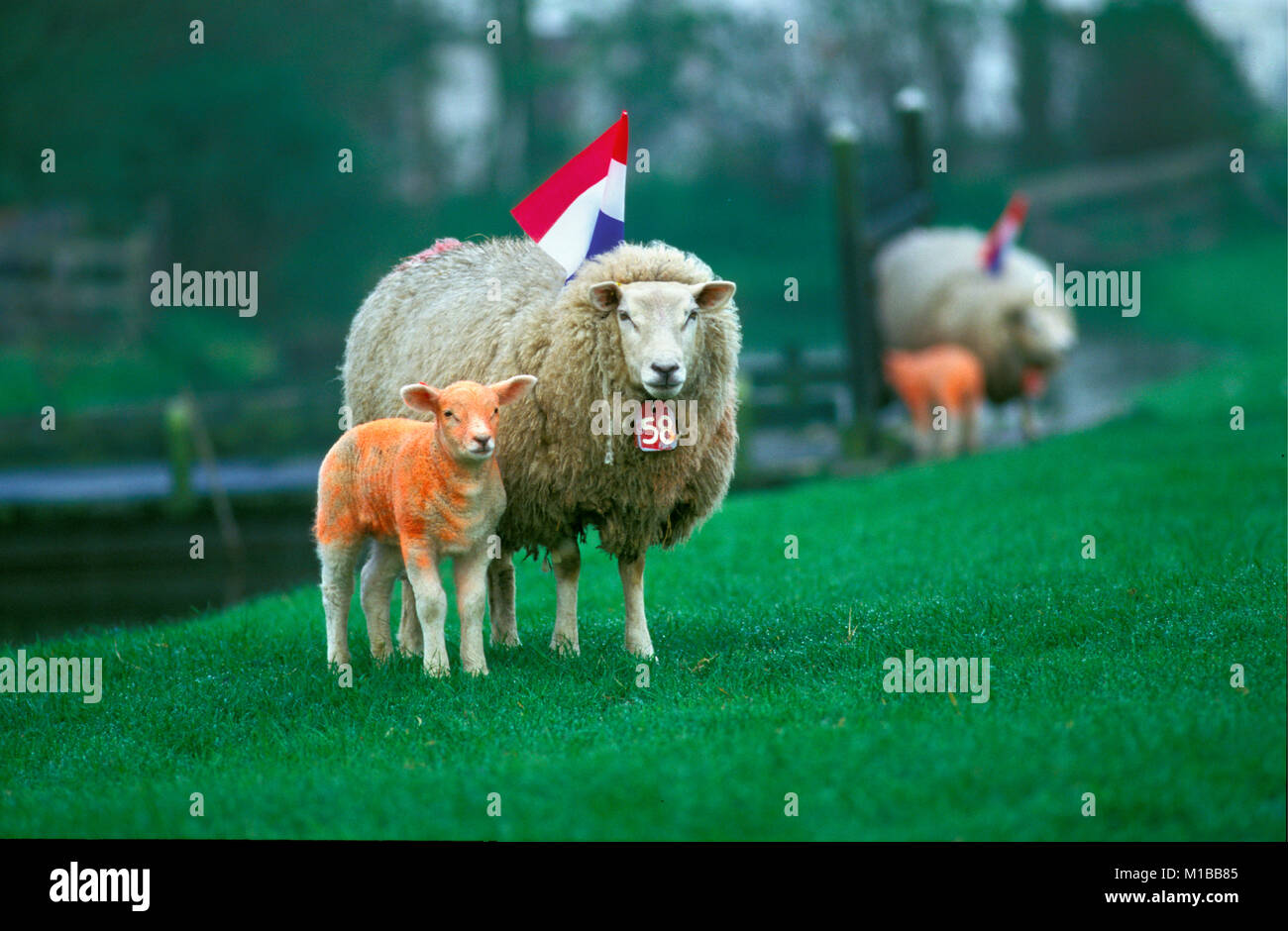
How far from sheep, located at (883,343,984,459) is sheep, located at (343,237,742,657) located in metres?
7.87

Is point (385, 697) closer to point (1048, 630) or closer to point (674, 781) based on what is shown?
point (674, 781)

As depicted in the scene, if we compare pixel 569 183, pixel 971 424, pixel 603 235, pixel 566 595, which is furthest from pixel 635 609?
pixel 971 424

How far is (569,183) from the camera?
273 inches

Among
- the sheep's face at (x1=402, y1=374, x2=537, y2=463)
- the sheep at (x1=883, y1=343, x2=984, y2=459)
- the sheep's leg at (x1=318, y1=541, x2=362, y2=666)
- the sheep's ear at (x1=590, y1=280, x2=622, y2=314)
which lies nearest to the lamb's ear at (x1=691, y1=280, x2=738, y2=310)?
the sheep's ear at (x1=590, y1=280, x2=622, y2=314)

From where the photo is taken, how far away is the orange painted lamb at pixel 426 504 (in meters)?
6.05

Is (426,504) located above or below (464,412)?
below

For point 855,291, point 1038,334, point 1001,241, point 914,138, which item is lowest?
point 1038,334

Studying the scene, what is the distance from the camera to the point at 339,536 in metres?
A: 6.48

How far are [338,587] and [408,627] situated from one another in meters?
0.63

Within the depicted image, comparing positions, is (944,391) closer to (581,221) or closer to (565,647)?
(581,221)

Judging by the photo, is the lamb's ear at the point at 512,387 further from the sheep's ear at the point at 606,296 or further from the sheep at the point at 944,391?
the sheep at the point at 944,391

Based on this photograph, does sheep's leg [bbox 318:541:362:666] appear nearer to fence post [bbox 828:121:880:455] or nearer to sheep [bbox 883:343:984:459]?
sheep [bbox 883:343:984:459]

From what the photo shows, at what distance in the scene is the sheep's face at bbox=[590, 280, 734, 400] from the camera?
5945 millimetres

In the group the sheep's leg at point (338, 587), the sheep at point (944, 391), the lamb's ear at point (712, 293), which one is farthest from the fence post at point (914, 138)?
the sheep's leg at point (338, 587)
